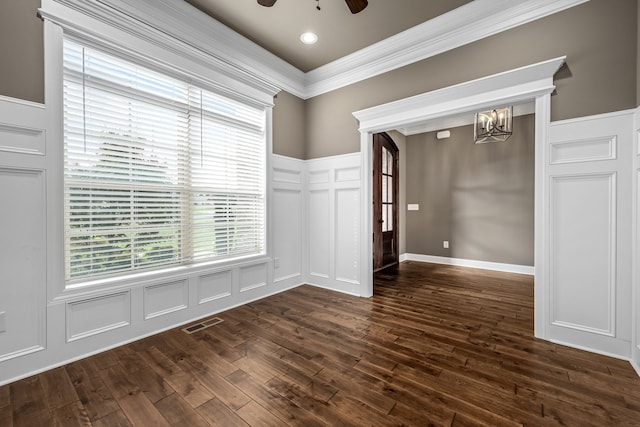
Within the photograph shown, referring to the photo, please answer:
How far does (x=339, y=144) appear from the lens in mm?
3869

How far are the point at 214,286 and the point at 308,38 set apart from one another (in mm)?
3127

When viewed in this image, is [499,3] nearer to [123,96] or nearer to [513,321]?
[513,321]

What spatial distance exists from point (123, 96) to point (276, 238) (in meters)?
2.30

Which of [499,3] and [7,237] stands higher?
[499,3]

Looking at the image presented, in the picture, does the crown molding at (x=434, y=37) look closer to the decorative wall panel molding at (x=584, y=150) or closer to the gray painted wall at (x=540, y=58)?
the gray painted wall at (x=540, y=58)

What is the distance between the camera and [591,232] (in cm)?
225

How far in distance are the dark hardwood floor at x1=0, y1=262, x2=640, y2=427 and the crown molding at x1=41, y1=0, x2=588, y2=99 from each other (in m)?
2.72

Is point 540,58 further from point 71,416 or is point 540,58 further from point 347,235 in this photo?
point 71,416

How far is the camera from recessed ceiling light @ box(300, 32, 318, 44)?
3141mm

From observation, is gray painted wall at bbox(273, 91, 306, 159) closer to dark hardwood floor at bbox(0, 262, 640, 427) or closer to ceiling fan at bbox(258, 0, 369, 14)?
ceiling fan at bbox(258, 0, 369, 14)

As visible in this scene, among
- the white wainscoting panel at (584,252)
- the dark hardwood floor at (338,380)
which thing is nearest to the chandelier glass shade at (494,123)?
the white wainscoting panel at (584,252)

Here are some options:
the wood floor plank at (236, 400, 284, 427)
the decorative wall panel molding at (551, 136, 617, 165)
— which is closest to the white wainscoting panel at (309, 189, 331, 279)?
the wood floor plank at (236, 400, 284, 427)

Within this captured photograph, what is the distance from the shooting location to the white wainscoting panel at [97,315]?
2.12 m

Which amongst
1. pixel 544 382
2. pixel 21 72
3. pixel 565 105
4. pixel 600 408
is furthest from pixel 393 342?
pixel 21 72
